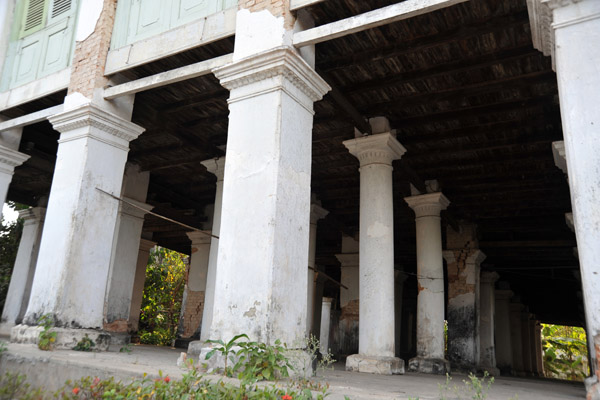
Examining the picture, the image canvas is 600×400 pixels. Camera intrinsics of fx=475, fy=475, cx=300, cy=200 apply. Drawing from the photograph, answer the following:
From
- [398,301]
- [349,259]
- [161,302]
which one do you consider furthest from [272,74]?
[161,302]

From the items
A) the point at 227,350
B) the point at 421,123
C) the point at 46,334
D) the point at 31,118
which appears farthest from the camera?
the point at 421,123

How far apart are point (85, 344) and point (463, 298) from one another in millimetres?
9850

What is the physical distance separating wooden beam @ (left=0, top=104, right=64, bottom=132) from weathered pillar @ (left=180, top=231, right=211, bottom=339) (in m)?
5.82

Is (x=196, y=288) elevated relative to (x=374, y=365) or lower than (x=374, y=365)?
elevated

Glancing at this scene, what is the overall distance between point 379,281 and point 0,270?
44.3 ft

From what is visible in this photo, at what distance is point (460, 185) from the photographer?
438 inches

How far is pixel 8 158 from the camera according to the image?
8.40 meters

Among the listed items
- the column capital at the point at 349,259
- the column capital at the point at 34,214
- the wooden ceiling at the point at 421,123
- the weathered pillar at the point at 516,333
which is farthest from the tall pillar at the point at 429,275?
the weathered pillar at the point at 516,333

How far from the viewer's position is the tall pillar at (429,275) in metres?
10.3

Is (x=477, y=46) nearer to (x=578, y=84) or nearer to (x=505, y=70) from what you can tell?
(x=505, y=70)

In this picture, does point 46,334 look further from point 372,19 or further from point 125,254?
point 372,19

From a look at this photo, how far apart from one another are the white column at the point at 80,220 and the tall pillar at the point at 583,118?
19.1 ft

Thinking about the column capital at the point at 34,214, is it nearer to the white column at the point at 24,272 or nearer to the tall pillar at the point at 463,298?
the white column at the point at 24,272

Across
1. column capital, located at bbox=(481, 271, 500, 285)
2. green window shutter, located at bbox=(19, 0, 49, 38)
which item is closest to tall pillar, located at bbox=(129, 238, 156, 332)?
green window shutter, located at bbox=(19, 0, 49, 38)
